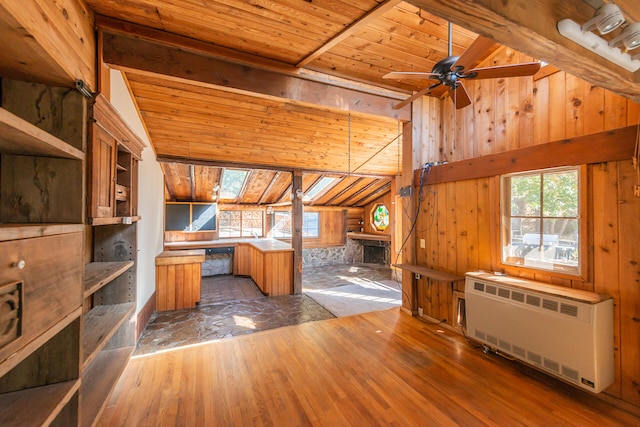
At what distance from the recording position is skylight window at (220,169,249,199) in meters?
6.33

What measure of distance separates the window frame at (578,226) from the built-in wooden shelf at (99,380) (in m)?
3.49

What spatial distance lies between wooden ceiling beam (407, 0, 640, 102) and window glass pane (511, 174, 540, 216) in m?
1.48

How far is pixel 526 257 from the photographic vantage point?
2.64 m

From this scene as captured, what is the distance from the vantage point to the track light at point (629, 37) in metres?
1.02

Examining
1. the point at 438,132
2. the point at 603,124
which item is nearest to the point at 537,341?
the point at 603,124

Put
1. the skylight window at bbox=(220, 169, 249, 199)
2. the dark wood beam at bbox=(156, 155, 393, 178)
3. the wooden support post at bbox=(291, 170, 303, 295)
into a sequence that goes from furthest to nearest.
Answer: the skylight window at bbox=(220, 169, 249, 199) → the wooden support post at bbox=(291, 170, 303, 295) → the dark wood beam at bbox=(156, 155, 393, 178)

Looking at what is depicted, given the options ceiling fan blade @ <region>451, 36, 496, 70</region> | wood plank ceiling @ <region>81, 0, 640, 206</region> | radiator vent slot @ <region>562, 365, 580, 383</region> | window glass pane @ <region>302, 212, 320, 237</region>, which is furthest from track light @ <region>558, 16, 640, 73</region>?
window glass pane @ <region>302, 212, 320, 237</region>

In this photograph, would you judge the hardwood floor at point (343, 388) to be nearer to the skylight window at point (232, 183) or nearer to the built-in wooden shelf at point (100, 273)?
the built-in wooden shelf at point (100, 273)

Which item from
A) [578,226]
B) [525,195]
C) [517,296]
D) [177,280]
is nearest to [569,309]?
[517,296]

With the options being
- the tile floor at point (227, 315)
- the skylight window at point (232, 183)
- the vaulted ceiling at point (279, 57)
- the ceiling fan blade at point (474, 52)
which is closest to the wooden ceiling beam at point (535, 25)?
the vaulted ceiling at point (279, 57)

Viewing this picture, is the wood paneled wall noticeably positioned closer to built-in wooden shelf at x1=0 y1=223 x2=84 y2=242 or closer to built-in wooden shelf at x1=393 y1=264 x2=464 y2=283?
built-in wooden shelf at x1=393 y1=264 x2=464 y2=283

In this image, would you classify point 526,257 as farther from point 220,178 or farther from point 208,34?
point 220,178

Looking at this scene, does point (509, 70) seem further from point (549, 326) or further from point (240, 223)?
point (240, 223)

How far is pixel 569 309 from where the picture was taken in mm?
2039
